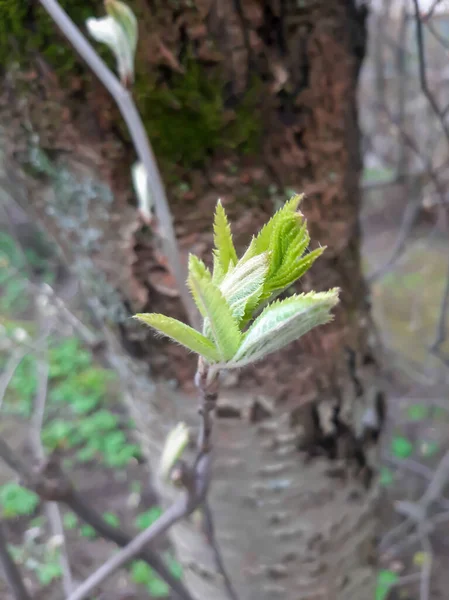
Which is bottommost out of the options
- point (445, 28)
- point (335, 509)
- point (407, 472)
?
point (407, 472)

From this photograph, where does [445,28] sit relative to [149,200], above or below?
above

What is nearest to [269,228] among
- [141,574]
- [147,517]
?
[141,574]

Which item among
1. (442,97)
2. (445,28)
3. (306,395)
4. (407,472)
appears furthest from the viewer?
(445,28)

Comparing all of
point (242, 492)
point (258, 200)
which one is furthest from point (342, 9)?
point (242, 492)

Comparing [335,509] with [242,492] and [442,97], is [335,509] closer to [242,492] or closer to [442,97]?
[242,492]

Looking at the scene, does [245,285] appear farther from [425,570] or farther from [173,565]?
[173,565]

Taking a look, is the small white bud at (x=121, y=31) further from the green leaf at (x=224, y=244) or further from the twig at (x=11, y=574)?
the twig at (x=11, y=574)
